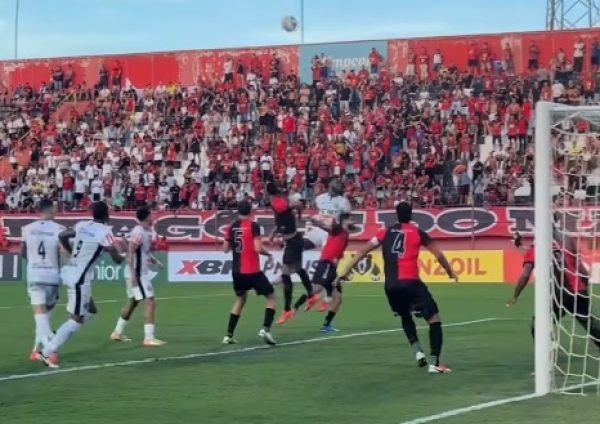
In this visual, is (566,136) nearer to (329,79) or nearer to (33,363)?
(33,363)

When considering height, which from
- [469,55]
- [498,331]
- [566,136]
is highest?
[469,55]

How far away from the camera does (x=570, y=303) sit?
1426 centimetres

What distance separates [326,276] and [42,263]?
19.1ft

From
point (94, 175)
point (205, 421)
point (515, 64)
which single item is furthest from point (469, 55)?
point (205, 421)

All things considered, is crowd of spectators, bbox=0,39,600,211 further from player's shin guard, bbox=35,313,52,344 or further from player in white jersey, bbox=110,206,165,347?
player's shin guard, bbox=35,313,52,344

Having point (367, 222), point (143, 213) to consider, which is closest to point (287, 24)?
point (367, 222)

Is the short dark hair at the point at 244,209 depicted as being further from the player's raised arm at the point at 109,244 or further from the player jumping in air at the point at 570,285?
the player jumping in air at the point at 570,285

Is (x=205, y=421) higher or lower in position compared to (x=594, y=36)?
lower

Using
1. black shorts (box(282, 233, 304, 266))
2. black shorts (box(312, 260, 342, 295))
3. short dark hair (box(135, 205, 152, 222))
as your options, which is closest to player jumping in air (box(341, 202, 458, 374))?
short dark hair (box(135, 205, 152, 222))

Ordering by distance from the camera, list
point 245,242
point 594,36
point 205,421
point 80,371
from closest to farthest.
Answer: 1. point 205,421
2. point 80,371
3. point 245,242
4. point 594,36

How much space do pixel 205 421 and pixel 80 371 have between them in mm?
4422

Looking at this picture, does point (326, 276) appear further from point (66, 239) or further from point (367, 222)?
point (367, 222)

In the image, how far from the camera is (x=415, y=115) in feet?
137

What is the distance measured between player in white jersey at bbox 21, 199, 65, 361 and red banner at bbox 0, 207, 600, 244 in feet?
67.5
